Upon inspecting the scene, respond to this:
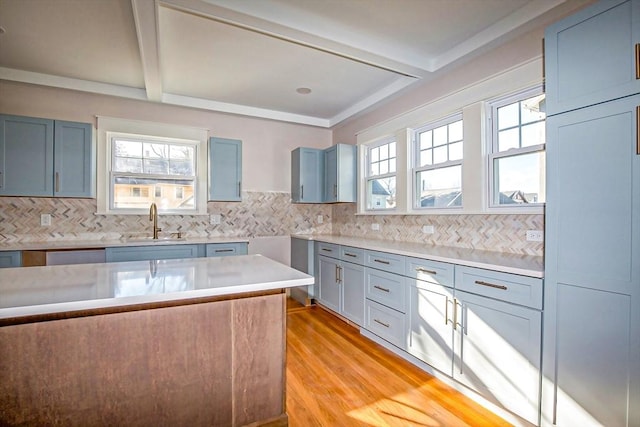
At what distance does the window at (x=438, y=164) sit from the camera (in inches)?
120

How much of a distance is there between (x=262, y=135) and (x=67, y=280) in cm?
355

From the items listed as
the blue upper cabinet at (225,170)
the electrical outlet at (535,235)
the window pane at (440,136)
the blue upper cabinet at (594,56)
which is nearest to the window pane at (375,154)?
the window pane at (440,136)

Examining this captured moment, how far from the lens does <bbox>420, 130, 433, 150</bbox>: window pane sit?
3.34 metres

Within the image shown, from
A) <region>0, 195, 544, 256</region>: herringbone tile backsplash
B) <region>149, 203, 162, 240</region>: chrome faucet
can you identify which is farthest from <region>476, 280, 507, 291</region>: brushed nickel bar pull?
<region>149, 203, 162, 240</region>: chrome faucet

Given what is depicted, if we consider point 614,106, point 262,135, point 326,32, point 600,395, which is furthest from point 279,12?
point 600,395

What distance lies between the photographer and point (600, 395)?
155 cm

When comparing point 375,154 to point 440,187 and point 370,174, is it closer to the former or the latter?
point 370,174

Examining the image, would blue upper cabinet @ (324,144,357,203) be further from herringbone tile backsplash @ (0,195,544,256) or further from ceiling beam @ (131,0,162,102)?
ceiling beam @ (131,0,162,102)

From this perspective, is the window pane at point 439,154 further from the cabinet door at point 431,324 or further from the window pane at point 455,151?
the cabinet door at point 431,324

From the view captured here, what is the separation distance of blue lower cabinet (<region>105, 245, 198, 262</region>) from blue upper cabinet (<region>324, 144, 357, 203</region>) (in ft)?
6.42

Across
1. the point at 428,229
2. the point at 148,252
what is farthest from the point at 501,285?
the point at 148,252

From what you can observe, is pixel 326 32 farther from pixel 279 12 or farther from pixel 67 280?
pixel 67 280

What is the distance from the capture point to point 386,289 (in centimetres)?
288

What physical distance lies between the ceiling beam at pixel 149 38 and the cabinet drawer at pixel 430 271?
2.62m
